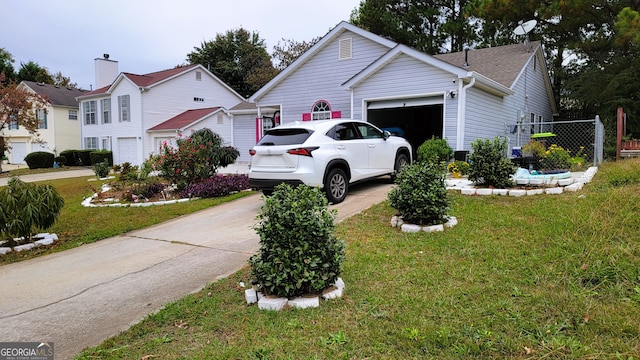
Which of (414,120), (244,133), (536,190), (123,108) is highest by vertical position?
(123,108)

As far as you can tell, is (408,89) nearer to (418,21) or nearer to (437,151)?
(437,151)

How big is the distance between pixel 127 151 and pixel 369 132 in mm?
22101

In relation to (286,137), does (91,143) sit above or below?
above

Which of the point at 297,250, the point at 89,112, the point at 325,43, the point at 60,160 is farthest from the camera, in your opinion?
the point at 89,112

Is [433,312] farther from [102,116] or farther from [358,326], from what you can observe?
[102,116]

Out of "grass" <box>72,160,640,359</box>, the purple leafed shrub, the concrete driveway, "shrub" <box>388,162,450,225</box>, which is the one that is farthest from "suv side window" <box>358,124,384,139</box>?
"grass" <box>72,160,640,359</box>

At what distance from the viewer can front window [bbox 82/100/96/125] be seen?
93.2 ft

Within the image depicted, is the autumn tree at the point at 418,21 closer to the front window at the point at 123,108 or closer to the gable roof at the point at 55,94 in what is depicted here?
the front window at the point at 123,108

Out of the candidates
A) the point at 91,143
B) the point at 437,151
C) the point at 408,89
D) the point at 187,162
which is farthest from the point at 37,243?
the point at 91,143

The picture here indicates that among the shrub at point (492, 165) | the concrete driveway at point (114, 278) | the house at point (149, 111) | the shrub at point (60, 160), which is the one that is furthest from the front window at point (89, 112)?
the shrub at point (492, 165)

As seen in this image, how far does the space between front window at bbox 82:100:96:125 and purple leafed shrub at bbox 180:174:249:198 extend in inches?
878

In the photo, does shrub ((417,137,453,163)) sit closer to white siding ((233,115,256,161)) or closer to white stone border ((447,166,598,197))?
white stone border ((447,166,598,197))

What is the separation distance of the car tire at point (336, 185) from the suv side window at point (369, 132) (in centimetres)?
124

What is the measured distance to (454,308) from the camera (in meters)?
3.12
